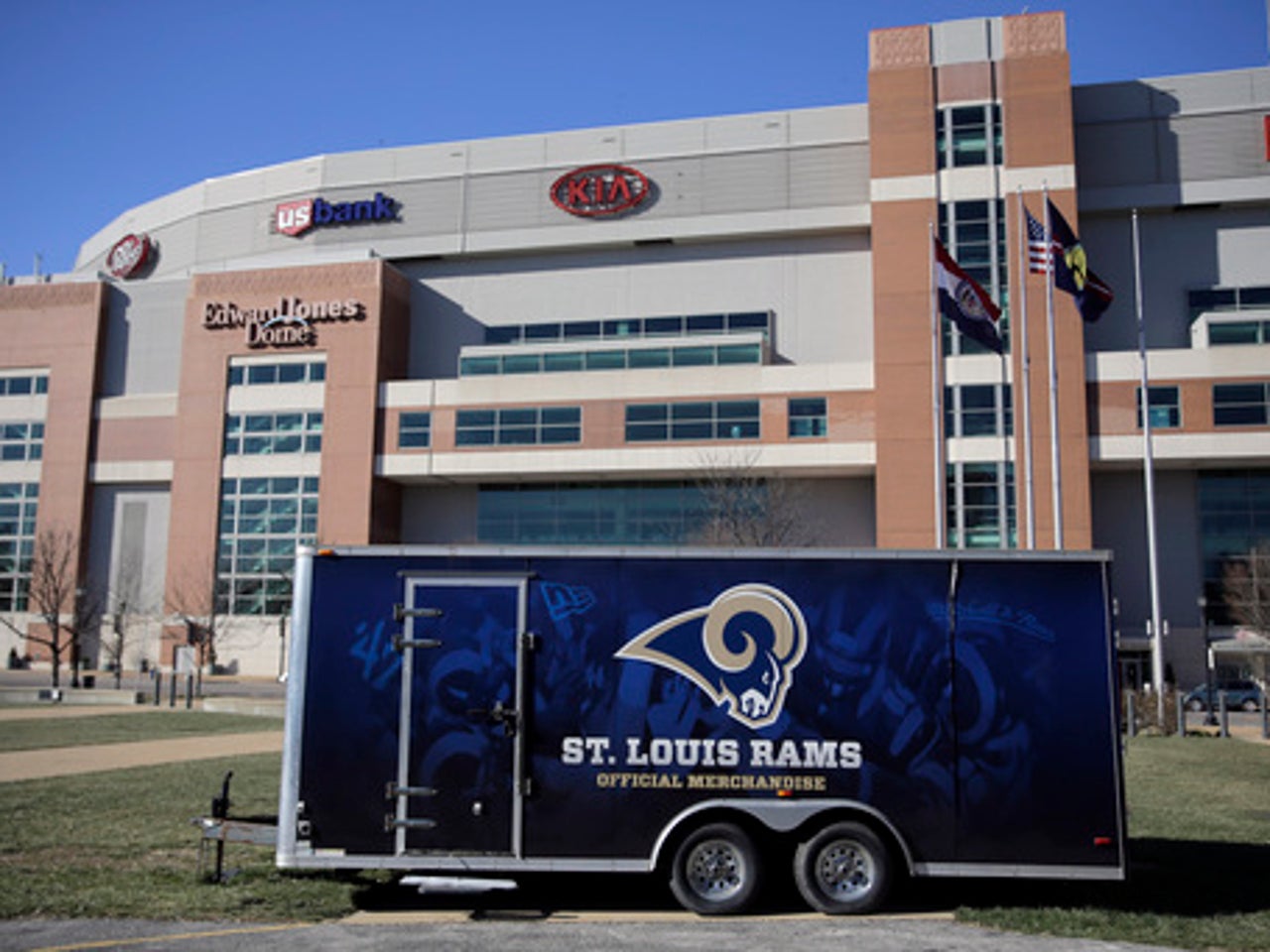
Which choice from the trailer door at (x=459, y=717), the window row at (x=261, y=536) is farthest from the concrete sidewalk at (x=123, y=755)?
the window row at (x=261, y=536)

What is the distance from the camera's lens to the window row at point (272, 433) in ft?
194

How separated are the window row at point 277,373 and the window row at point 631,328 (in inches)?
359

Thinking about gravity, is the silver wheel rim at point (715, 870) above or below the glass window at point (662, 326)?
below

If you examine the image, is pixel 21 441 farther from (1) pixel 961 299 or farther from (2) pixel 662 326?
(1) pixel 961 299

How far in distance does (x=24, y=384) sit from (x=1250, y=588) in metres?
64.0

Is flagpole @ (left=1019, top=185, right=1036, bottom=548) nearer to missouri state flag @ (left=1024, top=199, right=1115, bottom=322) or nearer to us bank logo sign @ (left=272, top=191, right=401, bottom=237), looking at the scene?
missouri state flag @ (left=1024, top=199, right=1115, bottom=322)

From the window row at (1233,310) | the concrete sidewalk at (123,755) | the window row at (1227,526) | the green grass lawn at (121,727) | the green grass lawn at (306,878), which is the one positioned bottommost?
the green grass lawn at (121,727)

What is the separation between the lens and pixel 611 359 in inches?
2188

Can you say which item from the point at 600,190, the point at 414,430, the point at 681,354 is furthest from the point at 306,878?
the point at 600,190

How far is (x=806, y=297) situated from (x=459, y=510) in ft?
68.6

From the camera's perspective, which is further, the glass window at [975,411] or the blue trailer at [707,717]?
A: the glass window at [975,411]

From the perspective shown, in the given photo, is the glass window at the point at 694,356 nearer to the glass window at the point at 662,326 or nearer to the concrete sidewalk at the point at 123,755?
the glass window at the point at 662,326

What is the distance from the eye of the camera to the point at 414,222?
6159 centimetres

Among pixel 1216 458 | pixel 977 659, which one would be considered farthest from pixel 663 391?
pixel 977 659
